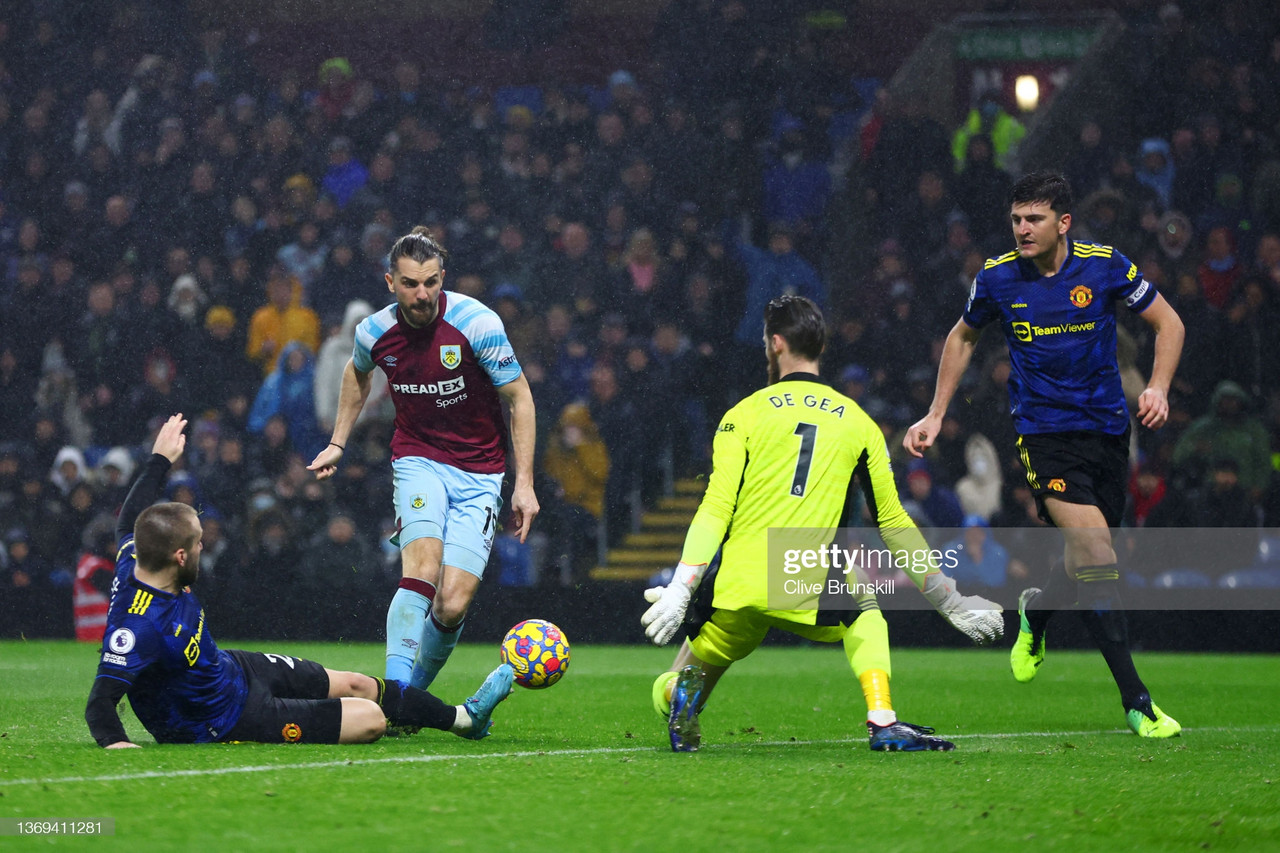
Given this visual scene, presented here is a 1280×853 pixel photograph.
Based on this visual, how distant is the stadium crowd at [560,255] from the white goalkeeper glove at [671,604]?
23.7 ft

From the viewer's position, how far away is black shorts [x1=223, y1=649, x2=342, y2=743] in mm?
4762

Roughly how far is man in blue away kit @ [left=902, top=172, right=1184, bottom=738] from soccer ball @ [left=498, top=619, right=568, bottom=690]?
5.27 ft

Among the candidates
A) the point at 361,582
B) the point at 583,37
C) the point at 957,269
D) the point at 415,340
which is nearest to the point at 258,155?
the point at 583,37

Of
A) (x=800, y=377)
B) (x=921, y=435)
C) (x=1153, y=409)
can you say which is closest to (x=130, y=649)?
(x=800, y=377)

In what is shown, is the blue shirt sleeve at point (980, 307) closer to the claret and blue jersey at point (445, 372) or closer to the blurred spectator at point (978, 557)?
the claret and blue jersey at point (445, 372)

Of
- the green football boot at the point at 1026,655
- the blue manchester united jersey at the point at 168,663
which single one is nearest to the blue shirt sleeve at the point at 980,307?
the green football boot at the point at 1026,655

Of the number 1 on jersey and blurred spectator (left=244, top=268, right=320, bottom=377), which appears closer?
the number 1 on jersey

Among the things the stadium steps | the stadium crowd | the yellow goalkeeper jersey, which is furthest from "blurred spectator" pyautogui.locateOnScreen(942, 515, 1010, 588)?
the yellow goalkeeper jersey

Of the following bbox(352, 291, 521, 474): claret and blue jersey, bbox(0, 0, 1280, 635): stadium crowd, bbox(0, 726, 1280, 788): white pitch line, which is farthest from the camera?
bbox(0, 0, 1280, 635): stadium crowd

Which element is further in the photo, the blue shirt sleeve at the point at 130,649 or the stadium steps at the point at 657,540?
the stadium steps at the point at 657,540

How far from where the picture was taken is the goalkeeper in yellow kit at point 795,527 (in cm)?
462

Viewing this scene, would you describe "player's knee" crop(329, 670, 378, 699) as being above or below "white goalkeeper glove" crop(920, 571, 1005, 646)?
below

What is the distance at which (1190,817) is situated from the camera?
142 inches

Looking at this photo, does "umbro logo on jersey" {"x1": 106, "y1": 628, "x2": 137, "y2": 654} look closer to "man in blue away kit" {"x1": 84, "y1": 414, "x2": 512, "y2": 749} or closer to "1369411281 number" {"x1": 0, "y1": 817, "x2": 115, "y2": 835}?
"man in blue away kit" {"x1": 84, "y1": 414, "x2": 512, "y2": 749}
